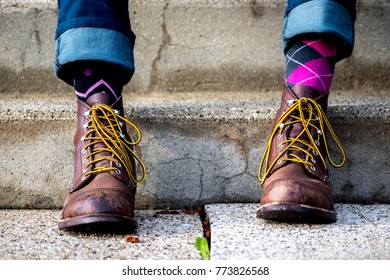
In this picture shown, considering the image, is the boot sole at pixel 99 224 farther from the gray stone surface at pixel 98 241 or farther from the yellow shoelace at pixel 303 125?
the yellow shoelace at pixel 303 125

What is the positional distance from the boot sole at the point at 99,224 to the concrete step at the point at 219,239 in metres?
0.02

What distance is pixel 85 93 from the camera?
1337 mm

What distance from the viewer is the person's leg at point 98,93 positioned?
1.25 meters

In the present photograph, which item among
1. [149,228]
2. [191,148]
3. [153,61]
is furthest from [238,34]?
[149,228]

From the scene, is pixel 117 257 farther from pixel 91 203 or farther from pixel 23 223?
pixel 23 223

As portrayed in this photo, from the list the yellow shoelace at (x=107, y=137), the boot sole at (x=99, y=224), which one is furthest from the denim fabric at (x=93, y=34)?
the boot sole at (x=99, y=224)

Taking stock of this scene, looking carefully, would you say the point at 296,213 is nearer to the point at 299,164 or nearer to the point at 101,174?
the point at 299,164

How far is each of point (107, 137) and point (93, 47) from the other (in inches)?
7.4

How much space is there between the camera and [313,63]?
1332mm

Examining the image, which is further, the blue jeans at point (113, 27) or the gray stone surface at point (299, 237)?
the blue jeans at point (113, 27)

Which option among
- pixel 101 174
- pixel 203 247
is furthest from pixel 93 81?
pixel 203 247

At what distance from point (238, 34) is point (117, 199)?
79cm

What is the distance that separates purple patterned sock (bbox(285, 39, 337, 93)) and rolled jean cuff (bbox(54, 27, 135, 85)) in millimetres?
358

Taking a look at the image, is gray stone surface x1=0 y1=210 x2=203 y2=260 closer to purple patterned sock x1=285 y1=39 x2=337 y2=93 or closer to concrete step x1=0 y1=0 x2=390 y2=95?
purple patterned sock x1=285 y1=39 x2=337 y2=93
